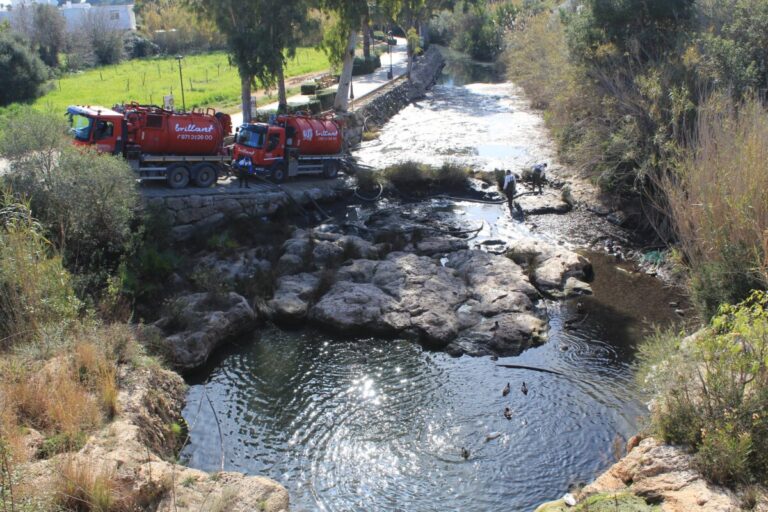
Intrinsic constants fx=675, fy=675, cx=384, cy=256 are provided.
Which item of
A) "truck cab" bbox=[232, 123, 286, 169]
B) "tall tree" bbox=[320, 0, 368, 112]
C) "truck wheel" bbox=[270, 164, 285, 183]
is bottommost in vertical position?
"truck wheel" bbox=[270, 164, 285, 183]

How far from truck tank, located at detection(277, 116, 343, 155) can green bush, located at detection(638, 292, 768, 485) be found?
684 inches

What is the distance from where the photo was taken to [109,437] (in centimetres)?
1037

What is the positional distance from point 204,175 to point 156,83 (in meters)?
24.8

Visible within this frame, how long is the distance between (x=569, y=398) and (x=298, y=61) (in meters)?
50.4

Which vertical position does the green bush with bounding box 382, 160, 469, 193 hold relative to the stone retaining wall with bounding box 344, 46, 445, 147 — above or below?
below

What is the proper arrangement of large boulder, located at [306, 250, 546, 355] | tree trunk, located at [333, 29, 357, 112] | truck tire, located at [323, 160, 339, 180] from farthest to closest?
tree trunk, located at [333, 29, 357, 112], truck tire, located at [323, 160, 339, 180], large boulder, located at [306, 250, 546, 355]

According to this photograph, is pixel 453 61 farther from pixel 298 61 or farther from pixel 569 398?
pixel 569 398

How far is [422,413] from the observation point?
44.7ft

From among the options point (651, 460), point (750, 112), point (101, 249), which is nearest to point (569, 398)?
point (651, 460)

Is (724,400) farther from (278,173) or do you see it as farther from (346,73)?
(346,73)

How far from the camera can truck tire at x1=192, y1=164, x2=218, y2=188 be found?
22.7 meters

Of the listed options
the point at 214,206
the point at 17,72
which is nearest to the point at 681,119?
the point at 214,206

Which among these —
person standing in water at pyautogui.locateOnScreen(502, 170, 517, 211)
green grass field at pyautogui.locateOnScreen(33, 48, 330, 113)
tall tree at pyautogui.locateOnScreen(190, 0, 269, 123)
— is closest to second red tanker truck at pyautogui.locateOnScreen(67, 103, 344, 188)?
tall tree at pyautogui.locateOnScreen(190, 0, 269, 123)

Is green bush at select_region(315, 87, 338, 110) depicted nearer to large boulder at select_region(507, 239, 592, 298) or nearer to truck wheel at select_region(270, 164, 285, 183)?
truck wheel at select_region(270, 164, 285, 183)
